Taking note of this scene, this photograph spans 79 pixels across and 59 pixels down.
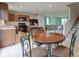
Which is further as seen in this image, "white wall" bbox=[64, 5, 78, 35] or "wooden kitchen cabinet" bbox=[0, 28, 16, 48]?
"white wall" bbox=[64, 5, 78, 35]

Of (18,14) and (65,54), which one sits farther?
(18,14)

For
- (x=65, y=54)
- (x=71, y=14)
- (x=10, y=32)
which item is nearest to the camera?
(x=65, y=54)

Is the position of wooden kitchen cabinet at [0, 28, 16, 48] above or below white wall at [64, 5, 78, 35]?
below

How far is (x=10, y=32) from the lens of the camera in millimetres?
4633

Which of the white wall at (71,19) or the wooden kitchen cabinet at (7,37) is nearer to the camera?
the wooden kitchen cabinet at (7,37)

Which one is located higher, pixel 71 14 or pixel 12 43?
pixel 71 14

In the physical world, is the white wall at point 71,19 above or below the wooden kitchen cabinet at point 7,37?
above

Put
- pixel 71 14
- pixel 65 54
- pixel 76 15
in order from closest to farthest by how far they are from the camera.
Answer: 1. pixel 65 54
2. pixel 71 14
3. pixel 76 15

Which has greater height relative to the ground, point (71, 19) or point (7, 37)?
point (71, 19)

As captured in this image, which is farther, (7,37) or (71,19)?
(71,19)

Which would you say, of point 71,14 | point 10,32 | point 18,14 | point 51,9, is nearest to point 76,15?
point 71,14

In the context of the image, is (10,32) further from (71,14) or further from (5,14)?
(71,14)

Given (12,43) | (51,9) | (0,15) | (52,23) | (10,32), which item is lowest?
(12,43)

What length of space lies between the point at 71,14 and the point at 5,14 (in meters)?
3.15
